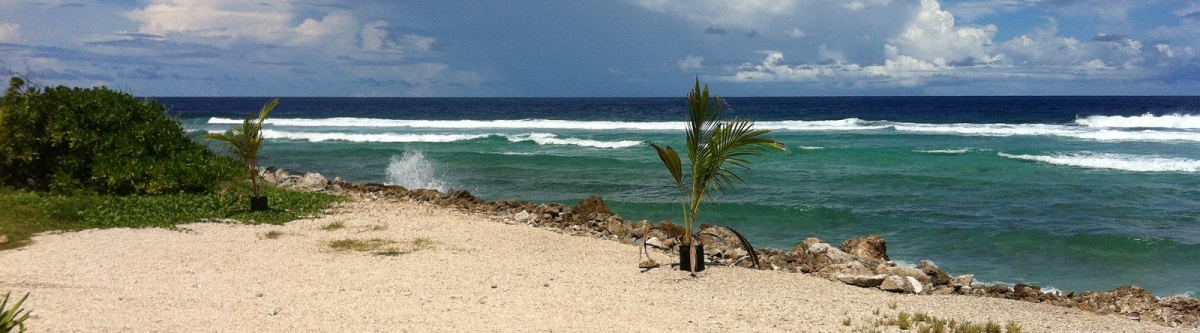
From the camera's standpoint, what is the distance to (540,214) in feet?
42.5

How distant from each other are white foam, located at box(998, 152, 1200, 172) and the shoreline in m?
16.9

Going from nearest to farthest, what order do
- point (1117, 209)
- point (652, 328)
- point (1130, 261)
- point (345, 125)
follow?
point (652, 328), point (1130, 261), point (1117, 209), point (345, 125)

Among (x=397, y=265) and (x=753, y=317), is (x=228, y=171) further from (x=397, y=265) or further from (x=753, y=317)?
(x=753, y=317)

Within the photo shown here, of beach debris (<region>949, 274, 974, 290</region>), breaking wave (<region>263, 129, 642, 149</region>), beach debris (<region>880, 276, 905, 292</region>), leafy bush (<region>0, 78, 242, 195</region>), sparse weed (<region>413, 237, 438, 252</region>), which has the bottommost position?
beach debris (<region>949, 274, 974, 290</region>)

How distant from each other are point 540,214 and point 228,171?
555 centimetres

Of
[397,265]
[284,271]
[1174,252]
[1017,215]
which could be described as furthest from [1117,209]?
[284,271]

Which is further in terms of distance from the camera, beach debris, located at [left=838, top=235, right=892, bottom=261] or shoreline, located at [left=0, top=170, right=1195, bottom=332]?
beach debris, located at [left=838, top=235, right=892, bottom=261]

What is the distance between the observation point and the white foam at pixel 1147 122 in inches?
1550

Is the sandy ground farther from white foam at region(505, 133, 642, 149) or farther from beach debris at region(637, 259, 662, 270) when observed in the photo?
white foam at region(505, 133, 642, 149)

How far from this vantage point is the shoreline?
624cm

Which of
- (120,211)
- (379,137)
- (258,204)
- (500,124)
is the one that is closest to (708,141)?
(258,204)

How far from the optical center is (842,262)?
9227 millimetres

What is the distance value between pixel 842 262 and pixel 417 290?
197 inches

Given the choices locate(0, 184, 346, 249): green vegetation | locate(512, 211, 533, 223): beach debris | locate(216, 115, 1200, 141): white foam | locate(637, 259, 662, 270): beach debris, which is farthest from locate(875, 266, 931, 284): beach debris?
locate(216, 115, 1200, 141): white foam
